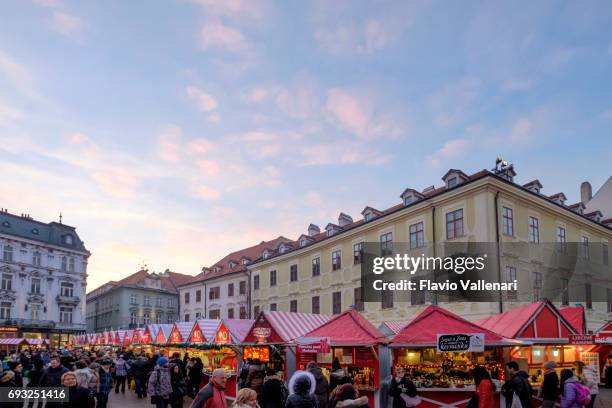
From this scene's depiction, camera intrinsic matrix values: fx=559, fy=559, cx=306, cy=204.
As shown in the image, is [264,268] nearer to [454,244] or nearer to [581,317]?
[454,244]

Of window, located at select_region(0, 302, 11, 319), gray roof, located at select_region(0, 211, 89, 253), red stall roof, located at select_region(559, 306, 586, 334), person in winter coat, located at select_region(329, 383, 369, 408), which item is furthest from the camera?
gray roof, located at select_region(0, 211, 89, 253)

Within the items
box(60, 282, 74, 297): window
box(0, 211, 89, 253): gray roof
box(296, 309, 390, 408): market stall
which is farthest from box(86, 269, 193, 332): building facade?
box(296, 309, 390, 408): market stall

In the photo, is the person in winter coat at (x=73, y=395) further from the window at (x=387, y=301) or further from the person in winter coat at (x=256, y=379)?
the window at (x=387, y=301)

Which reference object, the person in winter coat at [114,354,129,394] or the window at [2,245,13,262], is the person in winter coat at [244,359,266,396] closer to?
the person in winter coat at [114,354,129,394]

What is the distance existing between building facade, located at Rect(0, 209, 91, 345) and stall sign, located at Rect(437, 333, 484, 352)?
56.5m

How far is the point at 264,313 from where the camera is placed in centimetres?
2091

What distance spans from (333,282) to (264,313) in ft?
48.7

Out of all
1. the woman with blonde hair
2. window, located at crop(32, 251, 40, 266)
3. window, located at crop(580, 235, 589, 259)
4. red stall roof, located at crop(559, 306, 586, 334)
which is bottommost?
the woman with blonde hair

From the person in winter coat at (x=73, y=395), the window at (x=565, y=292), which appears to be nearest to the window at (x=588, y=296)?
the window at (x=565, y=292)

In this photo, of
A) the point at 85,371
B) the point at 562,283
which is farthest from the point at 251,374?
the point at 562,283

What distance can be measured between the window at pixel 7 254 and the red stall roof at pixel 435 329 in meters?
57.0

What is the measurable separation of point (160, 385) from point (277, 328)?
23.3 feet

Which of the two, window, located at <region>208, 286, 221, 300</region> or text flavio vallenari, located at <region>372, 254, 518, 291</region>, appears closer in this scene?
text flavio vallenari, located at <region>372, 254, 518, 291</region>

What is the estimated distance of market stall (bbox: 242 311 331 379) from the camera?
1995cm
